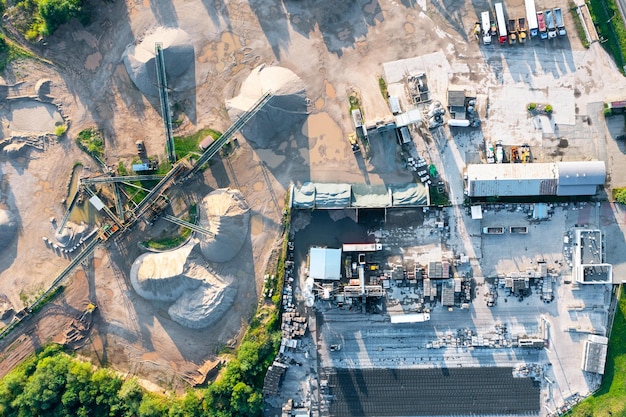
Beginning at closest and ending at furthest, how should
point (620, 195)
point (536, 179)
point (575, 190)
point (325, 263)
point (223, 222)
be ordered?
point (536, 179) → point (575, 190) → point (620, 195) → point (325, 263) → point (223, 222)

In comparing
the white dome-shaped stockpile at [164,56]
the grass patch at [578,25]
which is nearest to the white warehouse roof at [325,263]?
the white dome-shaped stockpile at [164,56]

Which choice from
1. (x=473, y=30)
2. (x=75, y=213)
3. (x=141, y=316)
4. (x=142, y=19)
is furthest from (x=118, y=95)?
(x=473, y=30)

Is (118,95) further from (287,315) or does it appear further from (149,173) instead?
(287,315)

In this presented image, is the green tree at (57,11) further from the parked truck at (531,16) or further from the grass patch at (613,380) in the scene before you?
the grass patch at (613,380)

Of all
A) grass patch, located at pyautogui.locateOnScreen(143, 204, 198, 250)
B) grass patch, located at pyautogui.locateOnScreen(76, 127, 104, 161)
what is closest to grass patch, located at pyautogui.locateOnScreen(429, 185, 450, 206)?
grass patch, located at pyautogui.locateOnScreen(143, 204, 198, 250)

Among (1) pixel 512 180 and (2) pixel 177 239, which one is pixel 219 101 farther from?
(1) pixel 512 180

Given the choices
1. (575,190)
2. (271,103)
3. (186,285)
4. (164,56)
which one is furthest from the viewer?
(186,285)

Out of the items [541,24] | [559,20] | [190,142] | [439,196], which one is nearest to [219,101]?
[190,142]
